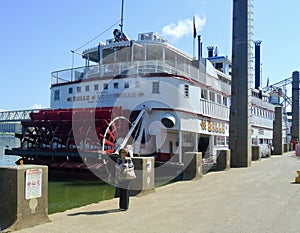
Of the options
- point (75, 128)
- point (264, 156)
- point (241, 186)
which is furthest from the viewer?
point (264, 156)

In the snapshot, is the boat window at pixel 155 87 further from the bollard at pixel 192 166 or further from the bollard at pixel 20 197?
the bollard at pixel 20 197

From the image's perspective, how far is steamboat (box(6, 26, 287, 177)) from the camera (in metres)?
16.7

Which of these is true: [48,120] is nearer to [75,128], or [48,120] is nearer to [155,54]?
[75,128]

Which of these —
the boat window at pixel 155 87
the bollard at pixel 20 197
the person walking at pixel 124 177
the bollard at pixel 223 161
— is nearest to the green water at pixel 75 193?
the person walking at pixel 124 177

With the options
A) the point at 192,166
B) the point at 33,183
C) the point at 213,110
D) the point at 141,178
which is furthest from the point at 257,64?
Answer: the point at 33,183

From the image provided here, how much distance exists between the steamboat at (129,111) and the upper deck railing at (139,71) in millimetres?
48

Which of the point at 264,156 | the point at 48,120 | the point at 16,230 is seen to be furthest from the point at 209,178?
the point at 264,156

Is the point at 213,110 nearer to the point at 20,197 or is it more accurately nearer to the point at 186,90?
the point at 186,90

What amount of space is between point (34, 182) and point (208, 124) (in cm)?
1473

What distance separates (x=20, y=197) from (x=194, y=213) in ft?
9.83

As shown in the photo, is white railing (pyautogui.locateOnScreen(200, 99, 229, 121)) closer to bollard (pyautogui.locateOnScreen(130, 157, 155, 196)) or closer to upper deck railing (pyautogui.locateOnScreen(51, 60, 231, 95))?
upper deck railing (pyautogui.locateOnScreen(51, 60, 231, 95))

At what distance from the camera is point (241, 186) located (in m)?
10.3

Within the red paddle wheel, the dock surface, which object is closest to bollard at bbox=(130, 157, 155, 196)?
the dock surface

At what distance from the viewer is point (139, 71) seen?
58.5ft
